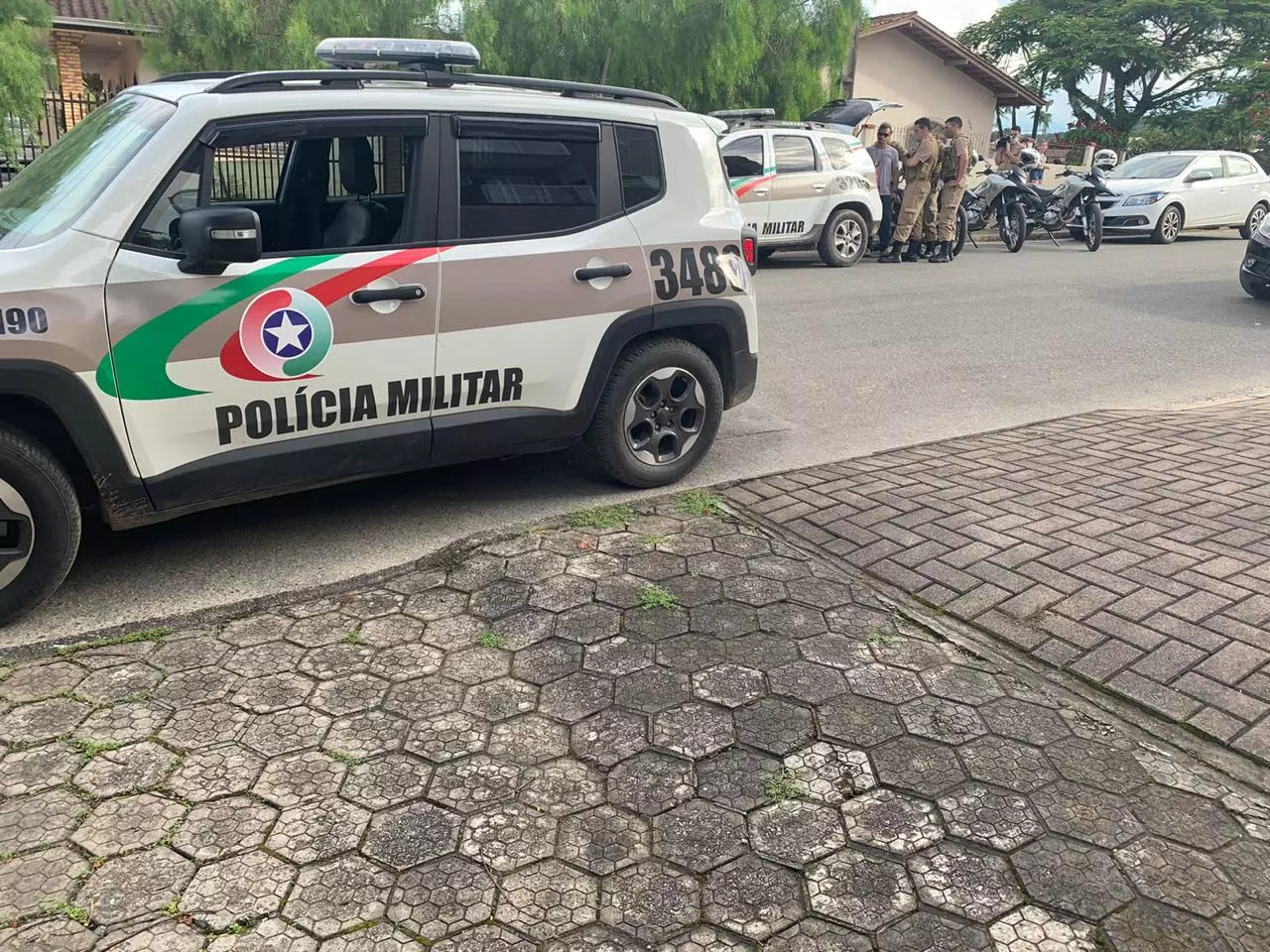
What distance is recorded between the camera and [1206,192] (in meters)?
18.3

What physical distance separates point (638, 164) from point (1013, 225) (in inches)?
505

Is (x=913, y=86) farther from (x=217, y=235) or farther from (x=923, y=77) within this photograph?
(x=217, y=235)

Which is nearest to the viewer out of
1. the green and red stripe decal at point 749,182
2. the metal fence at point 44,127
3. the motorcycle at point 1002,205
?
the metal fence at point 44,127

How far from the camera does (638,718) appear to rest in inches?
127

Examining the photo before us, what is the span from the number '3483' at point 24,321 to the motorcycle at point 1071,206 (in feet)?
49.8

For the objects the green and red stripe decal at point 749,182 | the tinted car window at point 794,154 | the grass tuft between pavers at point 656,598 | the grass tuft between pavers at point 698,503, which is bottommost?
the grass tuft between pavers at point 656,598

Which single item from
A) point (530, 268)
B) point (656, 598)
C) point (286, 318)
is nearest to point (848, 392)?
point (530, 268)

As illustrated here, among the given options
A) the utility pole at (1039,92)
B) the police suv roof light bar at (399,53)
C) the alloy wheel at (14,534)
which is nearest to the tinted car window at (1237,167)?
the police suv roof light bar at (399,53)

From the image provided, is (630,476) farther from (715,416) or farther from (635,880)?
(635,880)

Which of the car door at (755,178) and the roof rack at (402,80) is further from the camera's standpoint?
the car door at (755,178)

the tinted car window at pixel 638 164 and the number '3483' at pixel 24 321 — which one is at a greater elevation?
the tinted car window at pixel 638 164

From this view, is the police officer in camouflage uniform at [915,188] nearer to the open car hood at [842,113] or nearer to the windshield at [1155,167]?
the open car hood at [842,113]

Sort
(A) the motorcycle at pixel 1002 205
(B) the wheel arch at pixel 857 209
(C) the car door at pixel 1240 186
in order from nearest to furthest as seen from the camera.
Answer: (B) the wheel arch at pixel 857 209 < (A) the motorcycle at pixel 1002 205 < (C) the car door at pixel 1240 186

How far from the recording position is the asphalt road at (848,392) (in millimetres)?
4266
